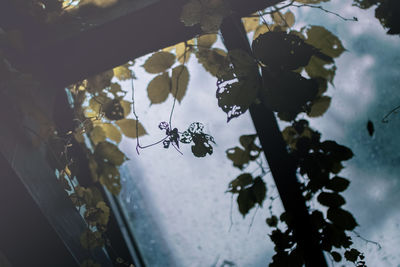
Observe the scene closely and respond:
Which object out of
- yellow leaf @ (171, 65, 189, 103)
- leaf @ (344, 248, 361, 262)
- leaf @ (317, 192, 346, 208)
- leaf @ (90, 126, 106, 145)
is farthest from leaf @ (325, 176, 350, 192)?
leaf @ (90, 126, 106, 145)

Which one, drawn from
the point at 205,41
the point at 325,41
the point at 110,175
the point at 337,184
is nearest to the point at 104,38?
the point at 205,41

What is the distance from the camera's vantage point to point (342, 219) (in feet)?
2.26

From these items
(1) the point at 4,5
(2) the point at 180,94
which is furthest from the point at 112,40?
(1) the point at 4,5

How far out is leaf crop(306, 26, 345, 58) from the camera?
716 millimetres

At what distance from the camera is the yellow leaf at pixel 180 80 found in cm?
75

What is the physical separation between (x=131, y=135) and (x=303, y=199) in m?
0.49

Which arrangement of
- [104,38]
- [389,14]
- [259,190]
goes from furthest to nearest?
[259,190], [104,38], [389,14]

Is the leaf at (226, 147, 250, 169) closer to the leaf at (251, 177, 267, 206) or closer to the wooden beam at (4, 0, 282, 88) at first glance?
the leaf at (251, 177, 267, 206)

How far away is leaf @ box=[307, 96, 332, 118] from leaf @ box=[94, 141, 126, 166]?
1.74 ft

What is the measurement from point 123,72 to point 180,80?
0.22 meters

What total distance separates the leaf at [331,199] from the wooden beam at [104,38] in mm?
433

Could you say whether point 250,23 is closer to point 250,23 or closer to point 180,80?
point 250,23

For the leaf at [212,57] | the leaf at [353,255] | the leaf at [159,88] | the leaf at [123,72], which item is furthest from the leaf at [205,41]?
the leaf at [353,255]

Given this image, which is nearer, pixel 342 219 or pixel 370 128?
pixel 342 219
